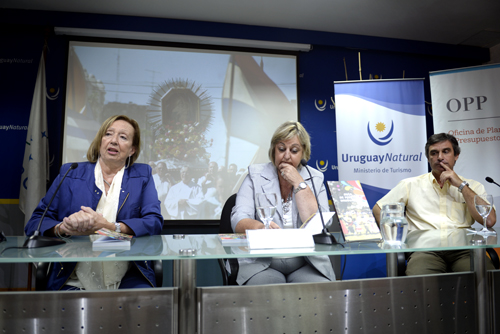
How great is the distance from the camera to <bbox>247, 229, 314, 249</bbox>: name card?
1.15 metres

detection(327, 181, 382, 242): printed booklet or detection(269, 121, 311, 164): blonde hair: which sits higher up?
detection(269, 121, 311, 164): blonde hair

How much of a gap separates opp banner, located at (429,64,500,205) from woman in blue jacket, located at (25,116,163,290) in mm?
3136

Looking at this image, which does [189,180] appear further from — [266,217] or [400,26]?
[400,26]

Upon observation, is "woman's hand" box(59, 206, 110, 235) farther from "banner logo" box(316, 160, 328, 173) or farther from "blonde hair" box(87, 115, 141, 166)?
"banner logo" box(316, 160, 328, 173)

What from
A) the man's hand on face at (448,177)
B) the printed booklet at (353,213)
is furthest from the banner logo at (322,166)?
the printed booklet at (353,213)

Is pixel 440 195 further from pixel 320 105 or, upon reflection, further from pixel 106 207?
pixel 106 207

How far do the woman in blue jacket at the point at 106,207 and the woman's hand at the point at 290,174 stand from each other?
72cm

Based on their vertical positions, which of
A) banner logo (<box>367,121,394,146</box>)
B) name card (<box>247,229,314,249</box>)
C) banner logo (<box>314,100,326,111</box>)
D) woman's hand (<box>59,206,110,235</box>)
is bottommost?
name card (<box>247,229,314,249</box>)

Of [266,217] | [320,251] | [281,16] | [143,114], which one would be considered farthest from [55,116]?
[320,251]

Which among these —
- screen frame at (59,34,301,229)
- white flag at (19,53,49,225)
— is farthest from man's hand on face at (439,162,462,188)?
white flag at (19,53,49,225)

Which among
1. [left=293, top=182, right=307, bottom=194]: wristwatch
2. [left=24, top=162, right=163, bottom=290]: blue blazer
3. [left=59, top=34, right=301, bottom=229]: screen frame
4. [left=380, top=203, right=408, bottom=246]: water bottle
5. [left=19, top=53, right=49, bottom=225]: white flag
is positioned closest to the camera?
[left=380, top=203, right=408, bottom=246]: water bottle

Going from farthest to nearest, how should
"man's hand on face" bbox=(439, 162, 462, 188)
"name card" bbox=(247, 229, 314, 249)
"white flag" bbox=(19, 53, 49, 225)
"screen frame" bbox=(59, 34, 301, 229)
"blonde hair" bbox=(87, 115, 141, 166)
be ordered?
"screen frame" bbox=(59, 34, 301, 229)
"white flag" bbox=(19, 53, 49, 225)
"man's hand on face" bbox=(439, 162, 462, 188)
"blonde hair" bbox=(87, 115, 141, 166)
"name card" bbox=(247, 229, 314, 249)

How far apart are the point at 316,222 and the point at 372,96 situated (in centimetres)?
261

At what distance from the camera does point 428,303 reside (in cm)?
122
